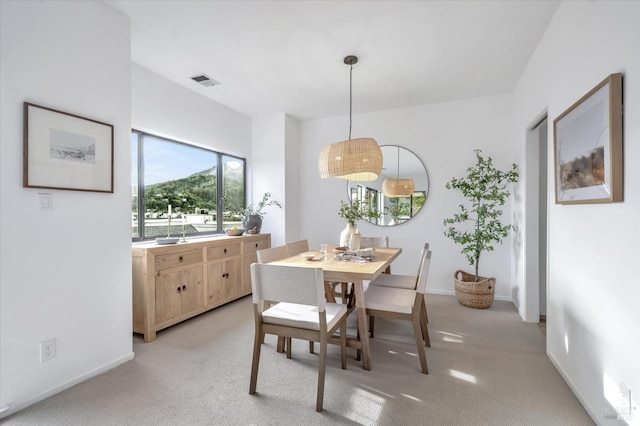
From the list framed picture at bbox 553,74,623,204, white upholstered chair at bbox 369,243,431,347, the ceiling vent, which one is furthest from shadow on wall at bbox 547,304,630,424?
the ceiling vent

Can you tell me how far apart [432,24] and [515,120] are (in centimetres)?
196

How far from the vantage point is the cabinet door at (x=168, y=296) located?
2.90 metres

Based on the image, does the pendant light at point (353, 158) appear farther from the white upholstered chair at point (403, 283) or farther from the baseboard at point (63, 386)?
the baseboard at point (63, 386)

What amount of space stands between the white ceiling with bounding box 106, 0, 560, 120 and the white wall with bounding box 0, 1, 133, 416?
0.48m

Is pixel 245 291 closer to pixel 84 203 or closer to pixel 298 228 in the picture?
pixel 298 228

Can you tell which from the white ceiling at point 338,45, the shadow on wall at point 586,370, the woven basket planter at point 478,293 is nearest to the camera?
the shadow on wall at point 586,370

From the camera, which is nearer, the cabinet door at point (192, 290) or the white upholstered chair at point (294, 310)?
the white upholstered chair at point (294, 310)

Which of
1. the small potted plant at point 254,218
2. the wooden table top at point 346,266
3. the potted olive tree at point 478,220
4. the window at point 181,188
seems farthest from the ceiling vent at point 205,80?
the potted olive tree at point 478,220

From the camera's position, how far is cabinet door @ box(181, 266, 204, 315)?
125 inches

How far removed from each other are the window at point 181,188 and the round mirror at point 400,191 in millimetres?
2114

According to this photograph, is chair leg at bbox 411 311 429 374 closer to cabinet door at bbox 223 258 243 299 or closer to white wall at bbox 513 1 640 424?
white wall at bbox 513 1 640 424

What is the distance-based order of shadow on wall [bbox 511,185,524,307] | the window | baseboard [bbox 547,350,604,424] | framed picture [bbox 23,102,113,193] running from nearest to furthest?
1. baseboard [bbox 547,350,604,424]
2. framed picture [bbox 23,102,113,193]
3. the window
4. shadow on wall [bbox 511,185,524,307]

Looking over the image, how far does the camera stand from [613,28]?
1544 millimetres

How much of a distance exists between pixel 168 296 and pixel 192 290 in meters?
0.30
